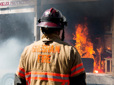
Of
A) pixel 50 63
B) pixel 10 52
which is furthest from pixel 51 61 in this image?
pixel 10 52

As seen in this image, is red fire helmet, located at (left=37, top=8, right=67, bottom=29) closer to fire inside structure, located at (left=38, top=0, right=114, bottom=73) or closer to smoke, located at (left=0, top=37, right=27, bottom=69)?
fire inside structure, located at (left=38, top=0, right=114, bottom=73)

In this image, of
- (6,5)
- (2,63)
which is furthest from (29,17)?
(2,63)

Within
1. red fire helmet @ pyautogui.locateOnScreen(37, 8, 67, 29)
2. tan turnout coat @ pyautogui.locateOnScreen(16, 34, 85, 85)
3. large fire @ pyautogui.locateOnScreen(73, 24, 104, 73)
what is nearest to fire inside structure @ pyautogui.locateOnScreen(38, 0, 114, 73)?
large fire @ pyautogui.locateOnScreen(73, 24, 104, 73)

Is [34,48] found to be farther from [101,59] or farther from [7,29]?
[7,29]

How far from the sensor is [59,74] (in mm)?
1601

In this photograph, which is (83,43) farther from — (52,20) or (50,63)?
(50,63)

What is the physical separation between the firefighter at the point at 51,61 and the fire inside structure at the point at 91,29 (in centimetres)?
797

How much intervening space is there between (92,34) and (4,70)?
5868 mm

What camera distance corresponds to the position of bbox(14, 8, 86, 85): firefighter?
5.22 feet

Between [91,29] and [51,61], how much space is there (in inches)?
360

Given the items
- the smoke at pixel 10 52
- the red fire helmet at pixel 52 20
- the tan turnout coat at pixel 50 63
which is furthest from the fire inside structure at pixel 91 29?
the tan turnout coat at pixel 50 63

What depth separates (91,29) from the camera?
10.4 metres

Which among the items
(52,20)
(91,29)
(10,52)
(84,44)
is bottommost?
(10,52)

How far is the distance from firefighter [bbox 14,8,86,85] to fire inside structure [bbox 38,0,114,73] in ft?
26.2
